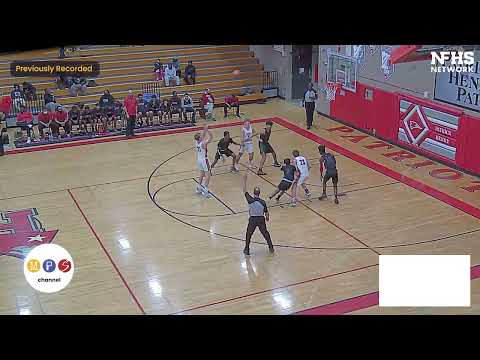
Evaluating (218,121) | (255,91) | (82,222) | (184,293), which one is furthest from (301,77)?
(184,293)

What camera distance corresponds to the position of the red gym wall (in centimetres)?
1861

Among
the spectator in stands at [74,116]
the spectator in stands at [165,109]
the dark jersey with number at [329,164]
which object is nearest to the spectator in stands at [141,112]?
the spectator in stands at [165,109]

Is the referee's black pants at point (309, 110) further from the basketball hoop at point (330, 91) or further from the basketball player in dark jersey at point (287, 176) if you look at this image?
the basketball player in dark jersey at point (287, 176)

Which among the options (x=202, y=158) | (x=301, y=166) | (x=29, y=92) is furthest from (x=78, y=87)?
(x=301, y=166)

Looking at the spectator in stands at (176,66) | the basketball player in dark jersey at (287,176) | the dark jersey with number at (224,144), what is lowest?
the basketball player in dark jersey at (287,176)

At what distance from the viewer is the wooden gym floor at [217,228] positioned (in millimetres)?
12586

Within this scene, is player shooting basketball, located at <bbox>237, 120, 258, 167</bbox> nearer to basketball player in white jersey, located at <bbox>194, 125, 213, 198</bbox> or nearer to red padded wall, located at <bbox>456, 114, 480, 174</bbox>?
basketball player in white jersey, located at <bbox>194, 125, 213, 198</bbox>

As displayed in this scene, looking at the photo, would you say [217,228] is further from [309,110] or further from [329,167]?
[309,110]

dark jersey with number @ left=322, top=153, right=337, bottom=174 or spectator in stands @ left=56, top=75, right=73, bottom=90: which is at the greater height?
spectator in stands @ left=56, top=75, right=73, bottom=90

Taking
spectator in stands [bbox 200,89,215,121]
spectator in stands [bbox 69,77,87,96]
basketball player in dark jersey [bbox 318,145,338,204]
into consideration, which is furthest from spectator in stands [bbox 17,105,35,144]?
basketball player in dark jersey [bbox 318,145,338,204]

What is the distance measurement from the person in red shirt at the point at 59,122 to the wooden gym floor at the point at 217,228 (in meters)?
1.06

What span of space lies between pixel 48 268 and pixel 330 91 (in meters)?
13.4

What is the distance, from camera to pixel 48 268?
13969 mm
